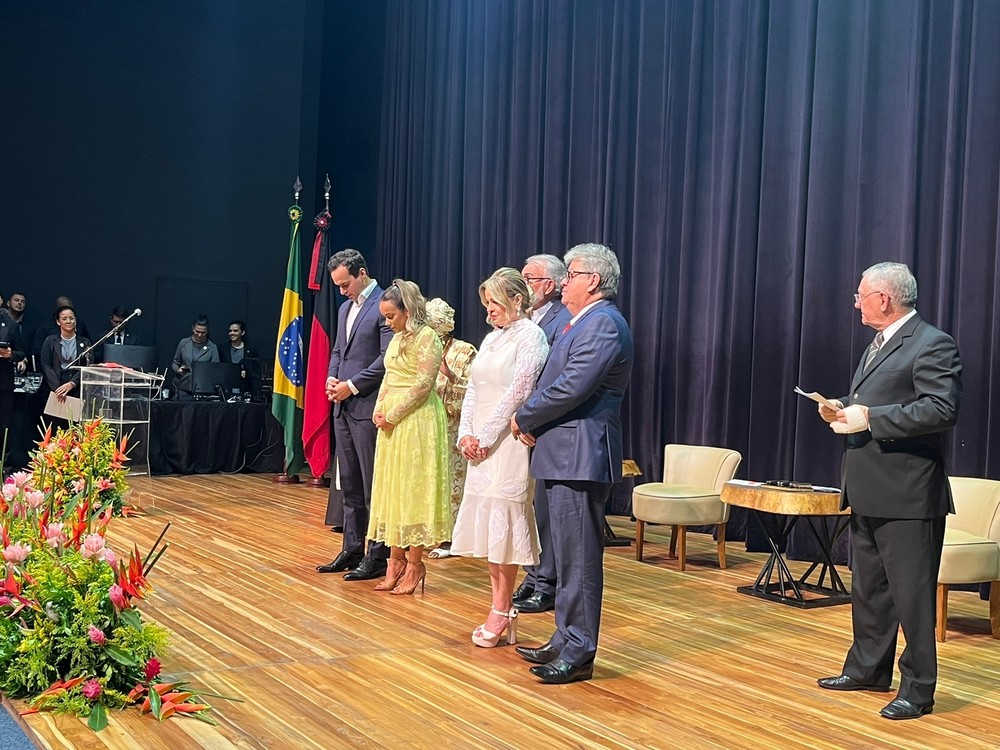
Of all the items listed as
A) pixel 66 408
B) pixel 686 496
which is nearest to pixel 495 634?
pixel 686 496

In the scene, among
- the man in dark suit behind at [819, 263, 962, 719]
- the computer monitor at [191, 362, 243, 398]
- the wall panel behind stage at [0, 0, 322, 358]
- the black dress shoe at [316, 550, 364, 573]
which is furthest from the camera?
the wall panel behind stage at [0, 0, 322, 358]

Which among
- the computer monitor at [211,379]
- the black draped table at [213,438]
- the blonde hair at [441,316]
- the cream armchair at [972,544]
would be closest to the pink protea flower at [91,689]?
the blonde hair at [441,316]

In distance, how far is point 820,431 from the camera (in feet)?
21.5

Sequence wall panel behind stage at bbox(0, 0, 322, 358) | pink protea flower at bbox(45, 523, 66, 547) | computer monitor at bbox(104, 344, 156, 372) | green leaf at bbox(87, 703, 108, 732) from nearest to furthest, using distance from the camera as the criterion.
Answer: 1. green leaf at bbox(87, 703, 108, 732)
2. pink protea flower at bbox(45, 523, 66, 547)
3. computer monitor at bbox(104, 344, 156, 372)
4. wall panel behind stage at bbox(0, 0, 322, 358)

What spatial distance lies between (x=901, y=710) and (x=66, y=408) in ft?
22.2

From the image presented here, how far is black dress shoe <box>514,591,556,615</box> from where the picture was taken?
4703 mm

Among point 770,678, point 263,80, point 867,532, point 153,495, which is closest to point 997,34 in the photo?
point 867,532

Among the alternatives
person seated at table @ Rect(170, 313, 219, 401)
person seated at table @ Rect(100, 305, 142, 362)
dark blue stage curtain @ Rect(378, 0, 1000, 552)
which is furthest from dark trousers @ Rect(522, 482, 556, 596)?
person seated at table @ Rect(100, 305, 142, 362)

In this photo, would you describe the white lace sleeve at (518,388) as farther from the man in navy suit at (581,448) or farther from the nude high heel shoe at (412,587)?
the nude high heel shoe at (412,587)

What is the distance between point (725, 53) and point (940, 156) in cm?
198

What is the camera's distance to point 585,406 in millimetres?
3570

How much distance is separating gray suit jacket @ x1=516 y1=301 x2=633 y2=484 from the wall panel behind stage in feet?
29.7

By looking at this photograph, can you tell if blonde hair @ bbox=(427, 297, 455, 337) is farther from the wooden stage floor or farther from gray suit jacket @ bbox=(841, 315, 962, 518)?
gray suit jacket @ bbox=(841, 315, 962, 518)

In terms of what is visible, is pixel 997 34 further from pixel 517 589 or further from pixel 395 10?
pixel 395 10
